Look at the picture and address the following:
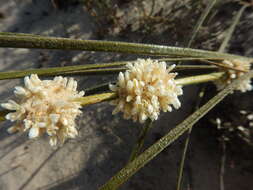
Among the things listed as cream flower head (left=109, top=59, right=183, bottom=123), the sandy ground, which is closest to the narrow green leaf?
cream flower head (left=109, top=59, right=183, bottom=123)

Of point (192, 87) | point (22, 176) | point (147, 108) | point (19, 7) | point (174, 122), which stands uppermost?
point (19, 7)

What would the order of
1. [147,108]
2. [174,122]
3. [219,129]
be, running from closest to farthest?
[147,108], [219,129], [174,122]

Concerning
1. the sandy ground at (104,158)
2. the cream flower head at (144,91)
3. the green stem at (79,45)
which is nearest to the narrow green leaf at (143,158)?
the cream flower head at (144,91)

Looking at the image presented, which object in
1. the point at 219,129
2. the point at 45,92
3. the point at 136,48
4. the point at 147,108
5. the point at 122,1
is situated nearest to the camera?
the point at 45,92

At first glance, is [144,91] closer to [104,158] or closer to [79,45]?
[79,45]

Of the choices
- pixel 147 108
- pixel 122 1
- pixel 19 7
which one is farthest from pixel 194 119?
pixel 19 7

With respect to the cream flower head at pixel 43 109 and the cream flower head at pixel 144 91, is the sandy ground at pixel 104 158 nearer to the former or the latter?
the cream flower head at pixel 144 91

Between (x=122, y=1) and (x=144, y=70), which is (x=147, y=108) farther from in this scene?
(x=122, y=1)
